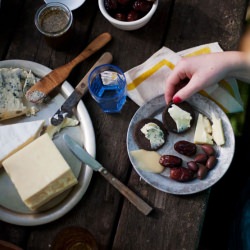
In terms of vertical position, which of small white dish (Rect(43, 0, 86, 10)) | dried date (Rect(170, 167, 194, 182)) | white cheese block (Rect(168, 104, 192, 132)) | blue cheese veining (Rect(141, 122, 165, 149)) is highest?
small white dish (Rect(43, 0, 86, 10))

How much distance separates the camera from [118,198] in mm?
1067

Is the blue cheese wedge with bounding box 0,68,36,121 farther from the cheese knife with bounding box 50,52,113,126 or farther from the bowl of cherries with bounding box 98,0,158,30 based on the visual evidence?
the bowl of cherries with bounding box 98,0,158,30

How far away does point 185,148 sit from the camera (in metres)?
1.06

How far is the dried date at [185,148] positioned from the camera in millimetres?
1056

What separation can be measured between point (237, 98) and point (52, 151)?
463 millimetres

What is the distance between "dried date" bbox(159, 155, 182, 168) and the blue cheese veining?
38mm

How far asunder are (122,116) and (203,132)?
193mm

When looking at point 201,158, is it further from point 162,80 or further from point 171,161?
point 162,80

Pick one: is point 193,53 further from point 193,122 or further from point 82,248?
point 82,248

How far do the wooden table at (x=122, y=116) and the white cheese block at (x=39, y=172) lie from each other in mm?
61

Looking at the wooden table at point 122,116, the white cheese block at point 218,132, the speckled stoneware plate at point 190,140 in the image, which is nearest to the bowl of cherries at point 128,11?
the wooden table at point 122,116

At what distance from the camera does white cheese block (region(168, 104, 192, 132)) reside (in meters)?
1.08

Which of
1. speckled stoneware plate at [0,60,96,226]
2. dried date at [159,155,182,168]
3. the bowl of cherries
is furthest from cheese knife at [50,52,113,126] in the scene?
dried date at [159,155,182,168]

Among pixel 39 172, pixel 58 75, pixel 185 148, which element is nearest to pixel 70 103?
pixel 58 75
